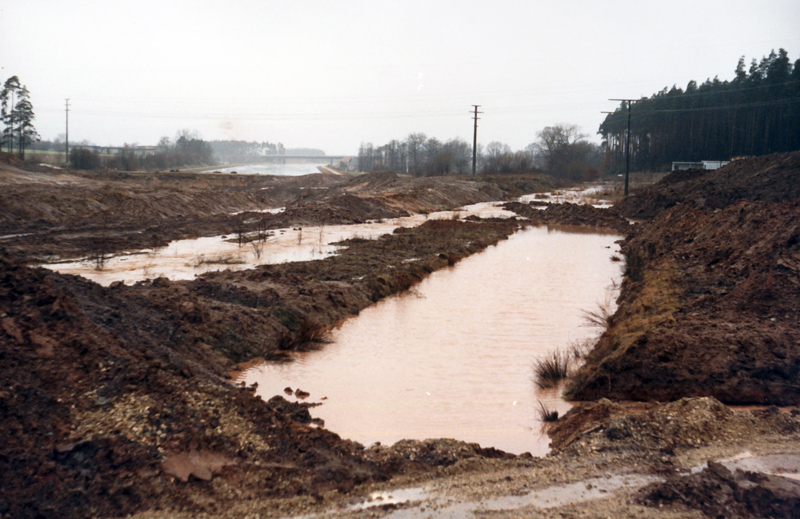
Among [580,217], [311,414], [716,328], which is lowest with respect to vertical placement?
[311,414]

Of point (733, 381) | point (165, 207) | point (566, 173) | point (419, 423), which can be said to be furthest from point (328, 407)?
point (566, 173)

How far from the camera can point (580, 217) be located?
3847 centimetres

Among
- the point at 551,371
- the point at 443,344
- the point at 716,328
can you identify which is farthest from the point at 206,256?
the point at 716,328

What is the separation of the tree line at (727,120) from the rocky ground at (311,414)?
49.4 m

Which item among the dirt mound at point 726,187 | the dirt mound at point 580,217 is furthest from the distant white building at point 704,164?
the dirt mound at point 580,217

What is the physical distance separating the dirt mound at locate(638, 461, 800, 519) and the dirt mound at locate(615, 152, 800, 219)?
102 feet

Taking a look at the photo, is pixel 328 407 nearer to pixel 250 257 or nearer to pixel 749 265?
pixel 749 265

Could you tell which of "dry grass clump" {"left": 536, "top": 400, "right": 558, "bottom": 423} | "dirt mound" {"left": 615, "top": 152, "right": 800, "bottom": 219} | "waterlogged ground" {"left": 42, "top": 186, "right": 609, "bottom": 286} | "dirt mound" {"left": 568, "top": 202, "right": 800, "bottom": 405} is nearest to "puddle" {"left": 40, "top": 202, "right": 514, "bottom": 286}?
"waterlogged ground" {"left": 42, "top": 186, "right": 609, "bottom": 286}

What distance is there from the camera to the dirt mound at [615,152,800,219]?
3428 cm

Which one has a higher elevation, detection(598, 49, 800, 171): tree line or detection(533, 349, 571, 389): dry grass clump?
detection(598, 49, 800, 171): tree line

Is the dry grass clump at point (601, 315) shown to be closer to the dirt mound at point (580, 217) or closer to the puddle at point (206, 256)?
the puddle at point (206, 256)

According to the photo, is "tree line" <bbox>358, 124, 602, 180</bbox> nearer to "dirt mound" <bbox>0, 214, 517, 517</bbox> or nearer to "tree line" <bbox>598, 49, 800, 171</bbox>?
"tree line" <bbox>598, 49, 800, 171</bbox>

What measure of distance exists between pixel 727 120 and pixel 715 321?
237 ft

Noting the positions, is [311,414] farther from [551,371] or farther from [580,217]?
[580,217]
